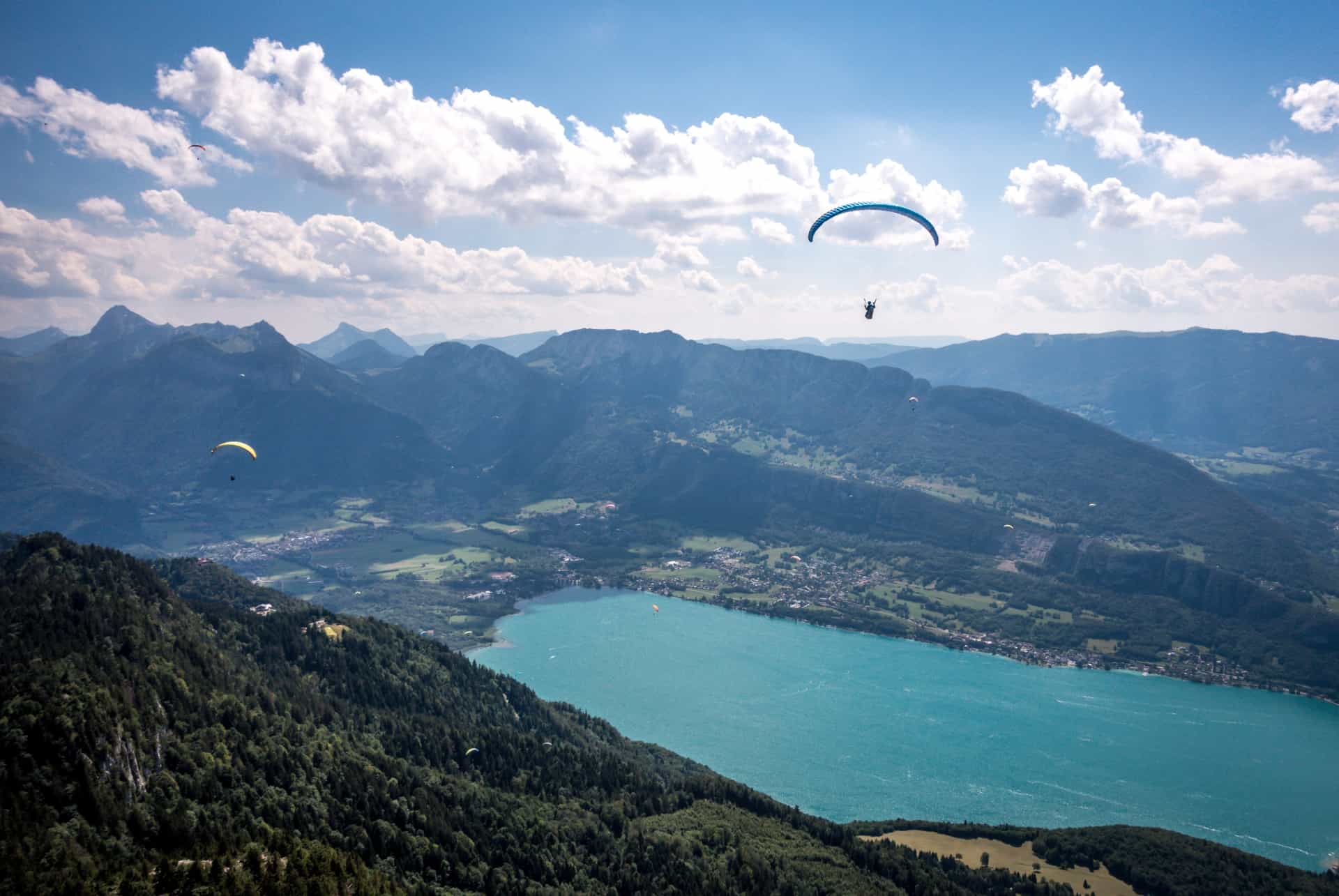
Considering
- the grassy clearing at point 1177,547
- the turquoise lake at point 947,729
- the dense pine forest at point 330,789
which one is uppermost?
the grassy clearing at point 1177,547

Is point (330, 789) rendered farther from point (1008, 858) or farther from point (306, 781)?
point (1008, 858)

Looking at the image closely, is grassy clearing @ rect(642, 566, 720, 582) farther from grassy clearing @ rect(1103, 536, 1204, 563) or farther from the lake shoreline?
grassy clearing @ rect(1103, 536, 1204, 563)

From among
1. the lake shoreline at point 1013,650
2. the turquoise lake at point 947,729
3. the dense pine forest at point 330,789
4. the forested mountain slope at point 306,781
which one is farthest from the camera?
the lake shoreline at point 1013,650

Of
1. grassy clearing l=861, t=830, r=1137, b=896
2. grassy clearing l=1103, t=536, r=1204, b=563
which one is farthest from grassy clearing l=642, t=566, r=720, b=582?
grassy clearing l=861, t=830, r=1137, b=896

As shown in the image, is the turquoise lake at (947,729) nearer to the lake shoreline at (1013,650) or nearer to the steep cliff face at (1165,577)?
the lake shoreline at (1013,650)

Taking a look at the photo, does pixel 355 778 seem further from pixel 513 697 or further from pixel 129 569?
pixel 513 697

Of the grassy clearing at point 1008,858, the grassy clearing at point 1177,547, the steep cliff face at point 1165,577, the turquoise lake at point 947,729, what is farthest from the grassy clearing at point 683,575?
the grassy clearing at point 1008,858

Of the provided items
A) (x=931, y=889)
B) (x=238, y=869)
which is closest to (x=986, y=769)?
(x=931, y=889)
